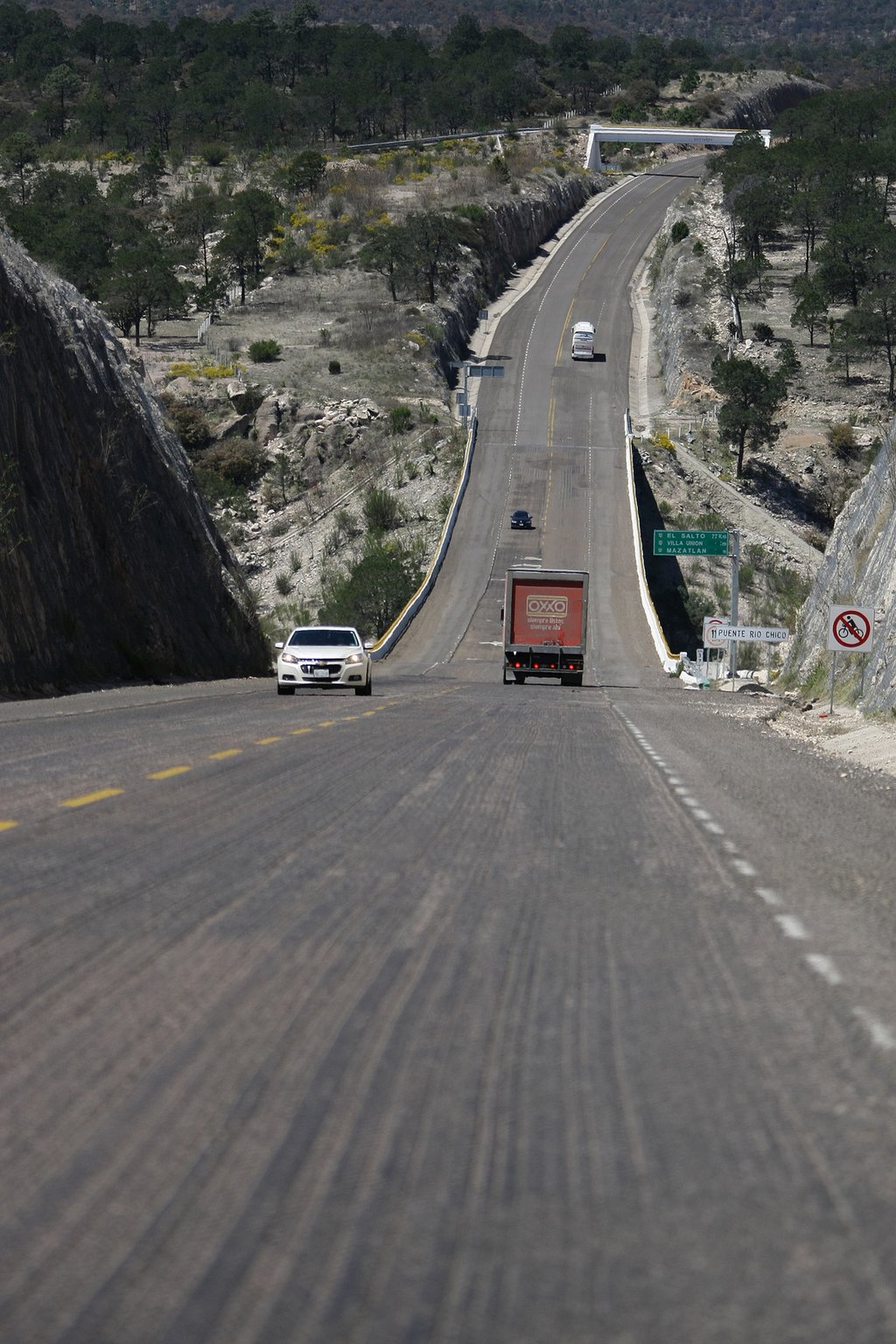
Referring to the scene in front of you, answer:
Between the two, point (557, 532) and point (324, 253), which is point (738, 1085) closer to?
point (557, 532)

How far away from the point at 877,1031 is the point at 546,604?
1477 inches

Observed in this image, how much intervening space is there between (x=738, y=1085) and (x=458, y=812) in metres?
6.94

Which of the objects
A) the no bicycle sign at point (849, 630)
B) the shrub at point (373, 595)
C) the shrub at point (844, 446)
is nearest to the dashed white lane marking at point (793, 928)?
the no bicycle sign at point (849, 630)

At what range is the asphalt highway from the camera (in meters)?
3.75

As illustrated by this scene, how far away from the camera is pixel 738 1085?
5301 mm

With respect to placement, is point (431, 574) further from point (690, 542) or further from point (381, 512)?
point (690, 542)

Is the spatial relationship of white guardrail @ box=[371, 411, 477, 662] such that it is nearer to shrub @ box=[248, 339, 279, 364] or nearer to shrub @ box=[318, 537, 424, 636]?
shrub @ box=[318, 537, 424, 636]

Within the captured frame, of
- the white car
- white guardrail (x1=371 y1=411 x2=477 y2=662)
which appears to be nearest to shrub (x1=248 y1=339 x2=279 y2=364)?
white guardrail (x1=371 y1=411 x2=477 y2=662)

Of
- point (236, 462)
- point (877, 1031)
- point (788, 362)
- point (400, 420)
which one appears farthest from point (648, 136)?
point (877, 1031)

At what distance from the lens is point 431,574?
252ft

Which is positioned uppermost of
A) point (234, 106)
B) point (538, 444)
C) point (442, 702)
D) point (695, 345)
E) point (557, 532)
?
point (234, 106)

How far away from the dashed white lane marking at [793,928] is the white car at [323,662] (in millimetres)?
22201

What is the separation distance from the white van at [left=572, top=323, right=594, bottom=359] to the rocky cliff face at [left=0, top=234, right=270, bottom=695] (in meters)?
74.5

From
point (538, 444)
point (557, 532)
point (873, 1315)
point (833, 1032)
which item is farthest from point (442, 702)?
point (538, 444)
